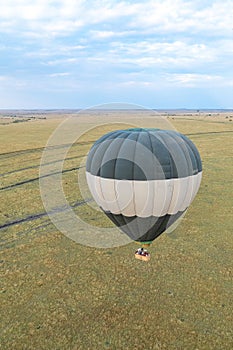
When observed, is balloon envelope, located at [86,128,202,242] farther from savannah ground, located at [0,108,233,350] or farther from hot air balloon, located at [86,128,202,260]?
savannah ground, located at [0,108,233,350]

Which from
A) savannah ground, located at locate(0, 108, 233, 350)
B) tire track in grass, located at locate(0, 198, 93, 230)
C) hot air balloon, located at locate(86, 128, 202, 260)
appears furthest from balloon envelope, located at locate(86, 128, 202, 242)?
tire track in grass, located at locate(0, 198, 93, 230)

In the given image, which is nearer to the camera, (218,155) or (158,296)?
(158,296)

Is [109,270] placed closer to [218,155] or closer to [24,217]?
[24,217]

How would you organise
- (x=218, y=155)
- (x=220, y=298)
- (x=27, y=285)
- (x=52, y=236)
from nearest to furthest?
(x=220, y=298) → (x=27, y=285) → (x=52, y=236) → (x=218, y=155)

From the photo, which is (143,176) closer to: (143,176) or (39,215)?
(143,176)

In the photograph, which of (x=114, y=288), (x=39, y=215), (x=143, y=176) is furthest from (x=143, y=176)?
(x=39, y=215)

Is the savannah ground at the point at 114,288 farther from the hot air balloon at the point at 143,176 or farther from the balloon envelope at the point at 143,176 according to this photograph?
the balloon envelope at the point at 143,176

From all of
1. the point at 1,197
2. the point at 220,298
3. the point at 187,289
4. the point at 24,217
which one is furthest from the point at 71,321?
the point at 1,197
